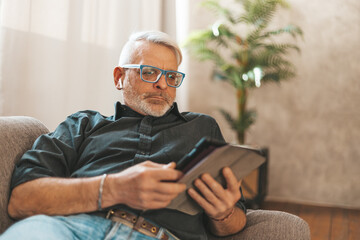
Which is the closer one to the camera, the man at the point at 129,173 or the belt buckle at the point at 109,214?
the man at the point at 129,173

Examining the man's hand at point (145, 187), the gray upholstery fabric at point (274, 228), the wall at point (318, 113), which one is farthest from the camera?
the wall at point (318, 113)

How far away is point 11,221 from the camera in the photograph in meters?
1.10

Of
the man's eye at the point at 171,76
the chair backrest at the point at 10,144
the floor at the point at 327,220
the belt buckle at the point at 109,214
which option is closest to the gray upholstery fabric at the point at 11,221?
the chair backrest at the point at 10,144

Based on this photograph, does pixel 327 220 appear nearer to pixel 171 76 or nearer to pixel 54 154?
pixel 171 76

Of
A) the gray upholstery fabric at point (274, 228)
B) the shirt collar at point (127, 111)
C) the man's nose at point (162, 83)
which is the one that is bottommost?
the gray upholstery fabric at point (274, 228)

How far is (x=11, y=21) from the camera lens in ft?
5.18

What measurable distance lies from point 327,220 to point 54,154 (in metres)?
2.48

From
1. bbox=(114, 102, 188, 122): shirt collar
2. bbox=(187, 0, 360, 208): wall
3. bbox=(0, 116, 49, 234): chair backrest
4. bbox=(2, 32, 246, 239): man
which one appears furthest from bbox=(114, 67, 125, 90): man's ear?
bbox=(187, 0, 360, 208): wall

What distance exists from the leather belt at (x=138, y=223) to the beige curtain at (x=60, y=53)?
2.45ft

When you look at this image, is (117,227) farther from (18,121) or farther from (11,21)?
(11,21)

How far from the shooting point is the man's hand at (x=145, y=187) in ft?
3.14

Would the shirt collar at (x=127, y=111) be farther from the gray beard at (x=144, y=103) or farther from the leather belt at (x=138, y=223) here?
the leather belt at (x=138, y=223)

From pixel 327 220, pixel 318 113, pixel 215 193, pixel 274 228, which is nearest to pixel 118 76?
pixel 215 193

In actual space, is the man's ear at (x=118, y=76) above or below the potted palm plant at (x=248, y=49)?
below
